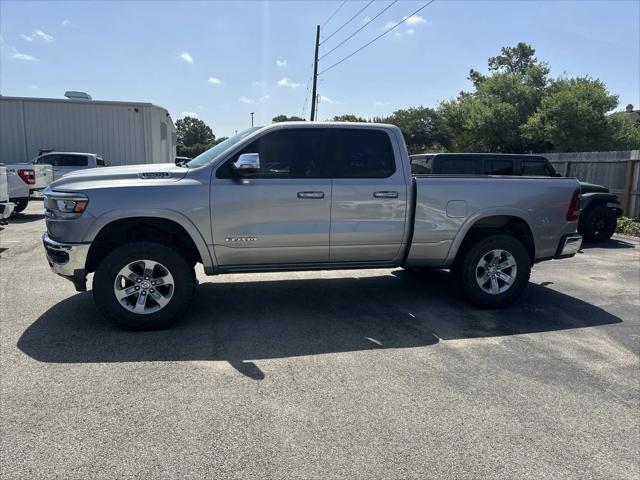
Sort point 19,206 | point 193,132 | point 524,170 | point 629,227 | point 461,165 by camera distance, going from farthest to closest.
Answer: point 193,132 < point 19,206 < point 629,227 < point 524,170 < point 461,165

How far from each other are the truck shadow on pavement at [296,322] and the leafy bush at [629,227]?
7740mm

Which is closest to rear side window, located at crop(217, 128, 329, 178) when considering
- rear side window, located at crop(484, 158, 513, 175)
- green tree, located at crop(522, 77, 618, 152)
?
rear side window, located at crop(484, 158, 513, 175)

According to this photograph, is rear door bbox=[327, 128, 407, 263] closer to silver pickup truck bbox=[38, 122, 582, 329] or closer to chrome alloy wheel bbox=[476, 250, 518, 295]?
silver pickup truck bbox=[38, 122, 582, 329]

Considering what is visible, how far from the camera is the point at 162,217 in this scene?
4.64 m

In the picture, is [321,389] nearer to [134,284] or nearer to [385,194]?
Result: [134,284]

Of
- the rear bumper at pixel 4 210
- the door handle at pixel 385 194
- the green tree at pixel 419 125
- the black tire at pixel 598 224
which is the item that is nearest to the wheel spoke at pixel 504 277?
the door handle at pixel 385 194

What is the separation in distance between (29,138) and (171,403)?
23.3 m

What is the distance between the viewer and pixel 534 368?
13.6 feet

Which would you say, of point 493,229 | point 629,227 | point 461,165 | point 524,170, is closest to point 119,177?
point 493,229

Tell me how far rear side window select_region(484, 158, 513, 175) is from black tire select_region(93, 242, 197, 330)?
276 inches

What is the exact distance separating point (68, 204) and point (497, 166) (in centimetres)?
812

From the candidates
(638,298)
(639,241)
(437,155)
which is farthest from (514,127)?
(638,298)

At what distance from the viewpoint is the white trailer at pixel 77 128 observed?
21953 mm

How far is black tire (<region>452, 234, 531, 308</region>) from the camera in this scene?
18.5ft
